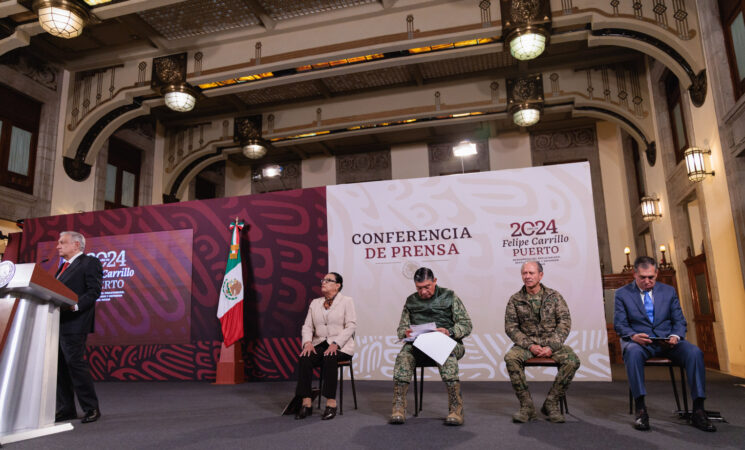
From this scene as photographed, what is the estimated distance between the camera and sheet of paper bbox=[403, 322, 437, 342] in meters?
3.39

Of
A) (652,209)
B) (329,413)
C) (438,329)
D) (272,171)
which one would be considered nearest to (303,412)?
(329,413)

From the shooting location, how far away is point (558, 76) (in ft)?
29.0

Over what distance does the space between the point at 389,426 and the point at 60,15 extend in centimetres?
582

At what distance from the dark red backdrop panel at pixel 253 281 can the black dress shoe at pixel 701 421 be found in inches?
156

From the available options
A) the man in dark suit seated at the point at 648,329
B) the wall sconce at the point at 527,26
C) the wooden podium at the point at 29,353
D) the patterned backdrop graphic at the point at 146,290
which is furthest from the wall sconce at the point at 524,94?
the wooden podium at the point at 29,353

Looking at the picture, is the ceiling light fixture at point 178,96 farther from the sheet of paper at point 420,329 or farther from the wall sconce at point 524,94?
the sheet of paper at point 420,329

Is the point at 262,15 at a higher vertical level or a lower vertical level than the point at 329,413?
higher

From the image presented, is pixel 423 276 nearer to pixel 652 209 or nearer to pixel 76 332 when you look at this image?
pixel 76 332

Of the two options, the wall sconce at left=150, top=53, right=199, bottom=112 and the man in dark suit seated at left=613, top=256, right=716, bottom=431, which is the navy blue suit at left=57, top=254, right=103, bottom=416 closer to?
the man in dark suit seated at left=613, top=256, right=716, bottom=431

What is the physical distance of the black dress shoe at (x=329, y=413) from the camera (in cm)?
355

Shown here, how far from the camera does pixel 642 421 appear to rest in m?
3.00

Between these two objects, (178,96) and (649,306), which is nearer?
(649,306)

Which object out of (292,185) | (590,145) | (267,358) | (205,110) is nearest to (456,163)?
(590,145)

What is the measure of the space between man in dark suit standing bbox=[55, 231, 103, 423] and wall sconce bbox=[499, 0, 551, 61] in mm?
5515
